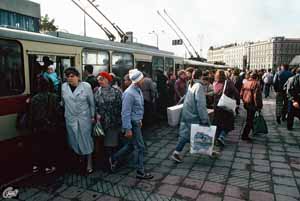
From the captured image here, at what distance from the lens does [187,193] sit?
3.83 meters

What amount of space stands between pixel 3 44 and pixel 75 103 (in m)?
1.56

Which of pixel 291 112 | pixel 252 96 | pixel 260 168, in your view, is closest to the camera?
pixel 260 168

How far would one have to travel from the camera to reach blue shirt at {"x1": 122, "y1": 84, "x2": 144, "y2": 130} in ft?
13.4

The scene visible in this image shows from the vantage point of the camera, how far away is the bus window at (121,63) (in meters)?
7.69

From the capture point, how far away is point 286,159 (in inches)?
209

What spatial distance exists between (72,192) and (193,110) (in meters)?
Result: 2.56

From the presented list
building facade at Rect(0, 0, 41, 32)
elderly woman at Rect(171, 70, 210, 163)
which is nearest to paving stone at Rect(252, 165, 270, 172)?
elderly woman at Rect(171, 70, 210, 163)

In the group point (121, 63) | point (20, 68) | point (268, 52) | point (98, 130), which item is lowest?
point (98, 130)

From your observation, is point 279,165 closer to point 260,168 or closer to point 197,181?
point 260,168

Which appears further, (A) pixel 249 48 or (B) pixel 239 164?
(A) pixel 249 48

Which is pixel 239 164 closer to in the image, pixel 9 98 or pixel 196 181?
pixel 196 181

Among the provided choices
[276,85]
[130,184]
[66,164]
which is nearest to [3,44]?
[66,164]

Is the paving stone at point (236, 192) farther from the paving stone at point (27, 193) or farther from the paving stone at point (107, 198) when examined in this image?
the paving stone at point (27, 193)

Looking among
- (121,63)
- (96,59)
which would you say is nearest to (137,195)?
(96,59)
